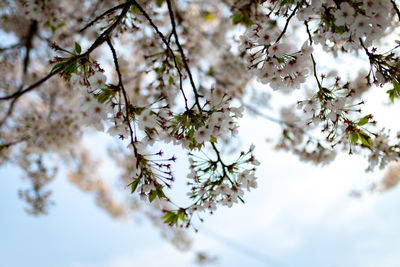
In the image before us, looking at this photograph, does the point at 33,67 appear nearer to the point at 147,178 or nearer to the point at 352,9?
the point at 147,178

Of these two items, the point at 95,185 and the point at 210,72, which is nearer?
the point at 210,72

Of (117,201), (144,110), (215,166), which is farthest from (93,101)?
(117,201)

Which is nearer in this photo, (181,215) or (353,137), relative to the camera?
(353,137)

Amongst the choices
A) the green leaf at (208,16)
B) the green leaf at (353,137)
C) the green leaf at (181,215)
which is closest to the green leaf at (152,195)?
the green leaf at (181,215)

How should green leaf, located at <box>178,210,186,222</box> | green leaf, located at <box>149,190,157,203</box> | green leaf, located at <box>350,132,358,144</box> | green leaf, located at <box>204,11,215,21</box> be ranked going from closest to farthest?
green leaf, located at <box>149,190,157,203</box>, green leaf, located at <box>350,132,358,144</box>, green leaf, located at <box>178,210,186,222</box>, green leaf, located at <box>204,11,215,21</box>

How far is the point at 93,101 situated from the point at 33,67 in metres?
Result: 5.72

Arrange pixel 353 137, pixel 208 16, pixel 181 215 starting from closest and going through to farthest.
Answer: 1. pixel 353 137
2. pixel 181 215
3. pixel 208 16

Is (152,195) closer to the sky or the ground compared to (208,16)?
closer to the ground

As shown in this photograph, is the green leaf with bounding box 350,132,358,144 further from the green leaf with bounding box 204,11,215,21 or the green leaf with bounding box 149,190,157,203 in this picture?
the green leaf with bounding box 204,11,215,21

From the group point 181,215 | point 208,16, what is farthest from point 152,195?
point 208,16

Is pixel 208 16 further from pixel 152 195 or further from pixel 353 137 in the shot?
pixel 152 195

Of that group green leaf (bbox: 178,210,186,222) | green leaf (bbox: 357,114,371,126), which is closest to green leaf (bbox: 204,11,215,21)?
green leaf (bbox: 357,114,371,126)

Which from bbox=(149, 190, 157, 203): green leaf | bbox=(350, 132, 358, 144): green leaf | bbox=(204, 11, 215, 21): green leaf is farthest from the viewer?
bbox=(204, 11, 215, 21): green leaf

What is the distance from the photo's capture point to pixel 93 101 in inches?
64.2
